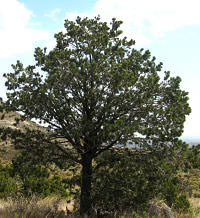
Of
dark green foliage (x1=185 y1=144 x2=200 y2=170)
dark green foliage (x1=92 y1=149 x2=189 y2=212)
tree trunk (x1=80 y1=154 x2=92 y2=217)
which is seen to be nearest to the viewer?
dark green foliage (x1=185 y1=144 x2=200 y2=170)

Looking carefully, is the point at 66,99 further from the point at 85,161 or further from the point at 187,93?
the point at 187,93

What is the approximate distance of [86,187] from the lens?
8.30 m

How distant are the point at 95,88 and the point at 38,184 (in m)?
7.35

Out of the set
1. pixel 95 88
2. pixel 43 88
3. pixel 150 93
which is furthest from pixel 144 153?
pixel 43 88

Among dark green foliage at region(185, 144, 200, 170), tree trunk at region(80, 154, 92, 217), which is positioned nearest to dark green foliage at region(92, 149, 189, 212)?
tree trunk at region(80, 154, 92, 217)

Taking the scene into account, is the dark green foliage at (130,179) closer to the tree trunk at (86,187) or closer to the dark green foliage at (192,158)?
the tree trunk at (86,187)

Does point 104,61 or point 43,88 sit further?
point 104,61

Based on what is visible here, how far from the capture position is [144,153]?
319 inches

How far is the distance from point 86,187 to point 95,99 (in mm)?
2846

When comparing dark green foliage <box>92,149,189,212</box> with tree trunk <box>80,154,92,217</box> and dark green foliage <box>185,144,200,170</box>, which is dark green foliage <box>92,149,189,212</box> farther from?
dark green foliage <box>185,144,200,170</box>

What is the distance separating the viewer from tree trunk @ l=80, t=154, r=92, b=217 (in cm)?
815

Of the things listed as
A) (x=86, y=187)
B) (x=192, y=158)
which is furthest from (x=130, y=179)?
(x=192, y=158)

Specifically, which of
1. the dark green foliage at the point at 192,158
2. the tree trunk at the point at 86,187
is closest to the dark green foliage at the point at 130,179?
the tree trunk at the point at 86,187

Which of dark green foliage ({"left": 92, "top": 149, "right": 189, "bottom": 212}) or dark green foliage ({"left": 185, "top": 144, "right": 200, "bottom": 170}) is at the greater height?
dark green foliage ({"left": 185, "top": 144, "right": 200, "bottom": 170})
